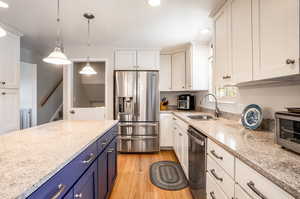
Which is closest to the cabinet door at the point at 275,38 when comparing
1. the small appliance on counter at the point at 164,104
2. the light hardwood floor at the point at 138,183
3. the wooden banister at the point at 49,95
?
the light hardwood floor at the point at 138,183

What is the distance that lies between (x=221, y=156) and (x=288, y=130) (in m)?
0.43

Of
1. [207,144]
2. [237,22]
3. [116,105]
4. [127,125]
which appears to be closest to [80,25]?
[116,105]

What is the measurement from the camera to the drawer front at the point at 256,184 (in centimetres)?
63

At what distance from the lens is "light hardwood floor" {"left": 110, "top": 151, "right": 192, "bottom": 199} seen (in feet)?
6.26

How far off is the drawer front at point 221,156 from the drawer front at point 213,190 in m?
0.19

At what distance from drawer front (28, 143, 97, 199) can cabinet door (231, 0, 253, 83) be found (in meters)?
1.46

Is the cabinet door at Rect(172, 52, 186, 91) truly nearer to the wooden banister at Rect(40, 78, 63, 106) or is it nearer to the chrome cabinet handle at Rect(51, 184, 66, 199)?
the chrome cabinet handle at Rect(51, 184, 66, 199)

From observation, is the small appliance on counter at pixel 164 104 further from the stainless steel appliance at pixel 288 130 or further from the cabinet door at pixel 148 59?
the stainless steel appliance at pixel 288 130

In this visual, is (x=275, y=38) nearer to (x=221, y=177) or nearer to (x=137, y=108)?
(x=221, y=177)

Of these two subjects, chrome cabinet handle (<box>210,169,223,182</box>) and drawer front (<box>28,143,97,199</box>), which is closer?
drawer front (<box>28,143,97,199</box>)

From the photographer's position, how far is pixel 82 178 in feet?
3.36

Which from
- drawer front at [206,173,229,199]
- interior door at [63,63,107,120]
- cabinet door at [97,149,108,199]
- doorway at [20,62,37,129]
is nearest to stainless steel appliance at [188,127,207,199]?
drawer front at [206,173,229,199]

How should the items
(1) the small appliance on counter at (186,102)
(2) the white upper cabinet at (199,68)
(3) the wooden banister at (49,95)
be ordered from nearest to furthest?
(2) the white upper cabinet at (199,68) < (1) the small appliance on counter at (186,102) < (3) the wooden banister at (49,95)

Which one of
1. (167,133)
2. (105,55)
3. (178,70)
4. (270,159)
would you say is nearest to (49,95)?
(105,55)
